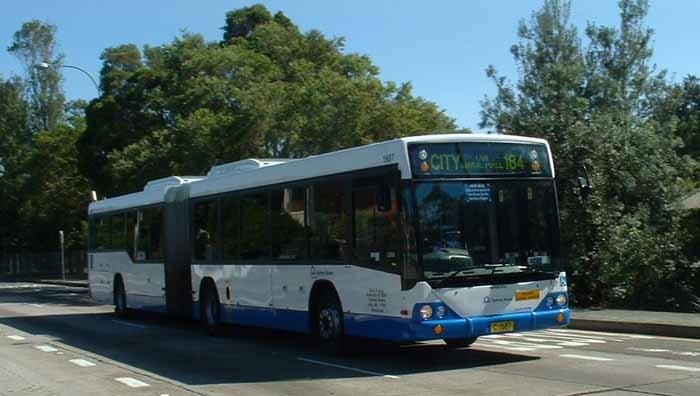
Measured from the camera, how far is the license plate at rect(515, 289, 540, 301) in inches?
474

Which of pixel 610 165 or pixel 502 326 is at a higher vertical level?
pixel 610 165

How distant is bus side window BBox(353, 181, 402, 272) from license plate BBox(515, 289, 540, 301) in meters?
1.67

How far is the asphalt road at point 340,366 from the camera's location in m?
10.5

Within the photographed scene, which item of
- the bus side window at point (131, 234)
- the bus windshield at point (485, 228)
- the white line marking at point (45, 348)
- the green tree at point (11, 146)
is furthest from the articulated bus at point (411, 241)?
the green tree at point (11, 146)

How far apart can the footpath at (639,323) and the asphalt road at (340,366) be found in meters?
0.41

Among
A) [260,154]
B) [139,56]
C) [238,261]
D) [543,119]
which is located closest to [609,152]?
[543,119]

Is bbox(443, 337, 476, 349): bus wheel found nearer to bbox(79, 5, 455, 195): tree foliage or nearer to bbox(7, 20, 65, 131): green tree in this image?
bbox(79, 5, 455, 195): tree foliage

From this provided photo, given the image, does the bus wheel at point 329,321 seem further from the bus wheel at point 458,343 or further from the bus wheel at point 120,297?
the bus wheel at point 120,297

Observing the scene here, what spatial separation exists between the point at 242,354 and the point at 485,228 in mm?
4955

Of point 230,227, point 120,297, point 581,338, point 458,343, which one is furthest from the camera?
point 120,297


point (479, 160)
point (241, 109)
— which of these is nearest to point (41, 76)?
point (241, 109)

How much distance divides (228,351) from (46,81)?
223ft

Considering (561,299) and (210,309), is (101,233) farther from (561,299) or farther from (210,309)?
(561,299)

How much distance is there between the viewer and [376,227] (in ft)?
40.2
